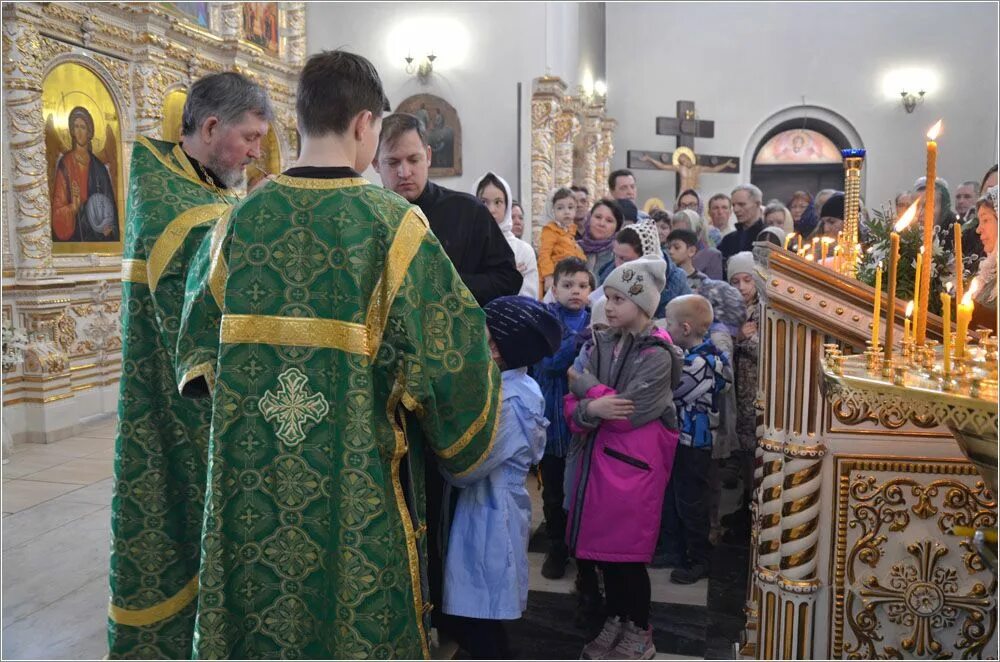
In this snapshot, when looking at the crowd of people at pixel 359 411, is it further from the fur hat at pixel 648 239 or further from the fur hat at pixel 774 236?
the fur hat at pixel 774 236

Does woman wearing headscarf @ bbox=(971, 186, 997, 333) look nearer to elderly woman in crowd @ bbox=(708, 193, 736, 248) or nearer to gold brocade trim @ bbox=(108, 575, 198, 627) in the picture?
gold brocade trim @ bbox=(108, 575, 198, 627)

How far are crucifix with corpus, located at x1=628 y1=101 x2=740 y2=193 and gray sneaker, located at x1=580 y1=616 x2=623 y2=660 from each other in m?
13.5

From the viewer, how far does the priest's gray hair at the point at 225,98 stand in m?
2.37

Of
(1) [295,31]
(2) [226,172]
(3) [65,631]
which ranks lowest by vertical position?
(3) [65,631]

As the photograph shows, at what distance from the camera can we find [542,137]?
1074cm

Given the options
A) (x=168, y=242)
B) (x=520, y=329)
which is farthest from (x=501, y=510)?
(x=168, y=242)

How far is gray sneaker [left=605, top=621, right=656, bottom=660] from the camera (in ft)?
8.85

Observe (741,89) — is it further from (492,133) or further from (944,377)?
(944,377)

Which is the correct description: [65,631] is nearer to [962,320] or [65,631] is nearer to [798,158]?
[962,320]


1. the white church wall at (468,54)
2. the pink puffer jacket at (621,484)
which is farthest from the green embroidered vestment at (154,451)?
the white church wall at (468,54)

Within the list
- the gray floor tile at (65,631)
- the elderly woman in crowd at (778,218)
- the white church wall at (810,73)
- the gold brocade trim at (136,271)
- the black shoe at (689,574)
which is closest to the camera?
the gold brocade trim at (136,271)

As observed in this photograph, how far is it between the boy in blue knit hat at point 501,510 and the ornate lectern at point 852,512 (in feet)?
2.14

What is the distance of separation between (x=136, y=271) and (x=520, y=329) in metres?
1.12

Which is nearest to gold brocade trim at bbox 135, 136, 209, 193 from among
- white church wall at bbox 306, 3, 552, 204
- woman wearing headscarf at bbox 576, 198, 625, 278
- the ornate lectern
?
the ornate lectern
